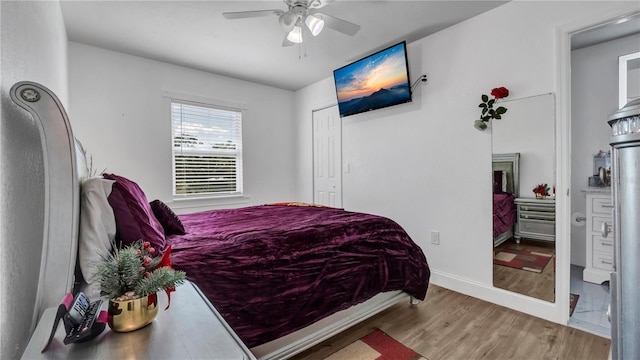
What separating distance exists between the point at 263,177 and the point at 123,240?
3208mm

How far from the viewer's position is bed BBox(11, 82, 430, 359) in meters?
0.86

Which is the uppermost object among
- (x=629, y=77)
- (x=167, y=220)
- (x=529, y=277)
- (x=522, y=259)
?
(x=629, y=77)

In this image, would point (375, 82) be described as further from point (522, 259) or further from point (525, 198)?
point (522, 259)

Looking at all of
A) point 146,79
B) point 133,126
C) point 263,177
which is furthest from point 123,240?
point 263,177

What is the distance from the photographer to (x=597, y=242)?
274 cm

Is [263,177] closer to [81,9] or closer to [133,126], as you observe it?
[133,126]

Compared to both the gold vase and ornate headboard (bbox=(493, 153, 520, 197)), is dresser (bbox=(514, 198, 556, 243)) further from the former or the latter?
the gold vase

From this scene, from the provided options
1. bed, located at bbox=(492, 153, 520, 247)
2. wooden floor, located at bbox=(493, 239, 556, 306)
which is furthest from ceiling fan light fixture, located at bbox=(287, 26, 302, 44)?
wooden floor, located at bbox=(493, 239, 556, 306)

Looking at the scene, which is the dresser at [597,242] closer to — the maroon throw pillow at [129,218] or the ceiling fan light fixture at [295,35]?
the ceiling fan light fixture at [295,35]

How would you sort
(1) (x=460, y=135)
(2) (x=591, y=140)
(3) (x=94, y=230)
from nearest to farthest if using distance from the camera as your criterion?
(3) (x=94, y=230) → (1) (x=460, y=135) → (2) (x=591, y=140)

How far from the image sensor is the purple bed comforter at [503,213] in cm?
242

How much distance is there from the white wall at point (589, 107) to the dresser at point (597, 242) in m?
0.23

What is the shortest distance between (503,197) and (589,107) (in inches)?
66.5

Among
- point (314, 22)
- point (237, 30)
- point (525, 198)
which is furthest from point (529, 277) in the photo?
point (237, 30)
